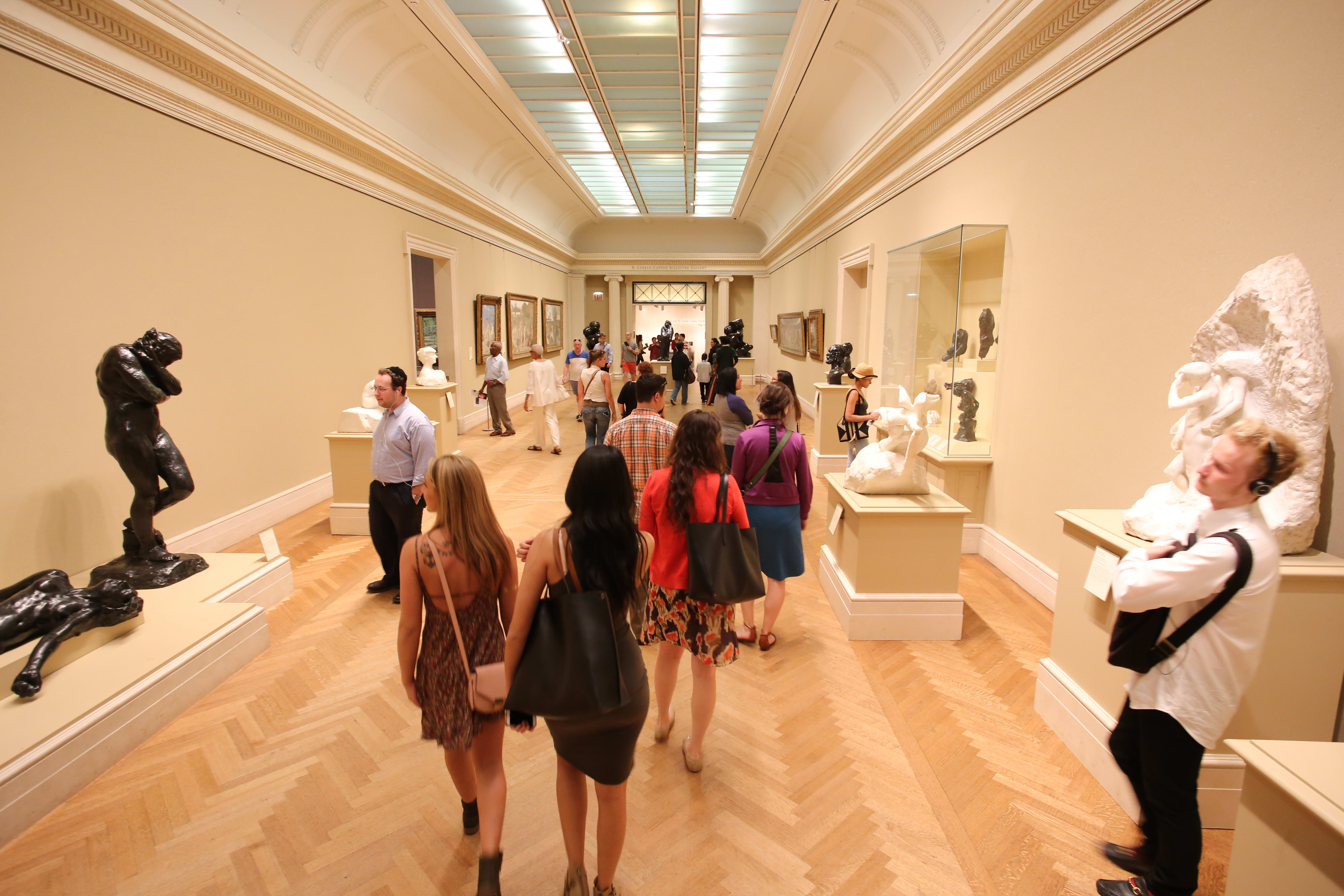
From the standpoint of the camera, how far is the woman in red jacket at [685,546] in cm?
297

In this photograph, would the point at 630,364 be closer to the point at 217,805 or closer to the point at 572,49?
the point at 572,49

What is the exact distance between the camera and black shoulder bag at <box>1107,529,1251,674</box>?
1987 millimetres

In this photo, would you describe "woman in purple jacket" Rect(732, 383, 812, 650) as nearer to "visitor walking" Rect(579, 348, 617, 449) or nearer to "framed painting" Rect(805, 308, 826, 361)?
"visitor walking" Rect(579, 348, 617, 449)

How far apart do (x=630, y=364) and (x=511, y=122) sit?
4.84m

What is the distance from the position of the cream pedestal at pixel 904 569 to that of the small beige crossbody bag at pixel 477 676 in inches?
110

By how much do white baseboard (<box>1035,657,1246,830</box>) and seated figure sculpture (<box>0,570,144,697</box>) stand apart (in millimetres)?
4848

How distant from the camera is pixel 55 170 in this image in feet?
15.6

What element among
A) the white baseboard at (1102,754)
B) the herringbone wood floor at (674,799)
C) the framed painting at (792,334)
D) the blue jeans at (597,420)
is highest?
the framed painting at (792,334)

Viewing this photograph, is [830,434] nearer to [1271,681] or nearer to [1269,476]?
[1271,681]

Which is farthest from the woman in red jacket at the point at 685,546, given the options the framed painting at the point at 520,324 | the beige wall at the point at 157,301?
the framed painting at the point at 520,324

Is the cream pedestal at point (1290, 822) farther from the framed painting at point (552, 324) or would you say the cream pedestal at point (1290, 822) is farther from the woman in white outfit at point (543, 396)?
the framed painting at point (552, 324)

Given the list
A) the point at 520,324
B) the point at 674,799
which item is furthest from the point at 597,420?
the point at 520,324

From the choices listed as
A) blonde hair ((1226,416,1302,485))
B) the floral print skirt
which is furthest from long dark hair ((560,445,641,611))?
blonde hair ((1226,416,1302,485))

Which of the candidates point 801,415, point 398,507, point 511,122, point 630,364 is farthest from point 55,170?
point 801,415
